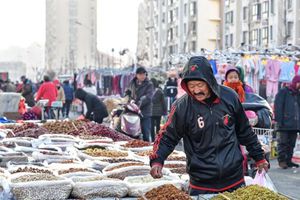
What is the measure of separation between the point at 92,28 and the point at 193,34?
46260 mm

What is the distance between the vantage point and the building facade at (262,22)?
47.0 metres

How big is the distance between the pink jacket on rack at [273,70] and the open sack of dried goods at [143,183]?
11588mm

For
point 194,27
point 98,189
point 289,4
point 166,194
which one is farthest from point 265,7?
point 166,194

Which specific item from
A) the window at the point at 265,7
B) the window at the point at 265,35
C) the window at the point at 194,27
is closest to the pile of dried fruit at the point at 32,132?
the window at the point at 265,35

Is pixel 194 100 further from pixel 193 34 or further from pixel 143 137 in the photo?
pixel 193 34

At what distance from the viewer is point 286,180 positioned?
35.6 ft

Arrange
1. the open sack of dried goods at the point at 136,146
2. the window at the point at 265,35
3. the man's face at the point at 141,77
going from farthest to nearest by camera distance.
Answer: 1. the window at the point at 265,35
2. the man's face at the point at 141,77
3. the open sack of dried goods at the point at 136,146

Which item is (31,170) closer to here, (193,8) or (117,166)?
(117,166)

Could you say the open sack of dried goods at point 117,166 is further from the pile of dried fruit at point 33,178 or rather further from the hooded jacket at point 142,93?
the hooded jacket at point 142,93

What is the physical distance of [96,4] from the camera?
112 meters

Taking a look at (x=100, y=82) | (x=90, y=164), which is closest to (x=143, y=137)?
(x=90, y=164)

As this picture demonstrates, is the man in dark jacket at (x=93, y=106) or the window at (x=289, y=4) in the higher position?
the window at (x=289, y=4)

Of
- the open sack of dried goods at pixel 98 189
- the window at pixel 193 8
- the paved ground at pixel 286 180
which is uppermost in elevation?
the window at pixel 193 8

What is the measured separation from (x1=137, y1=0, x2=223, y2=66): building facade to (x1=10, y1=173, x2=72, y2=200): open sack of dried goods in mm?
51189
